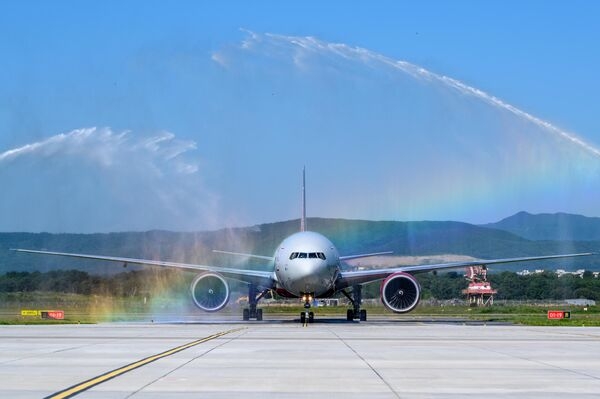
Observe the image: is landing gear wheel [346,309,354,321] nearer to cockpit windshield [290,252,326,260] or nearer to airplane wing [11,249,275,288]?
airplane wing [11,249,275,288]

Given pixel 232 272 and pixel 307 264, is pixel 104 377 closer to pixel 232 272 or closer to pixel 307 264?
pixel 307 264

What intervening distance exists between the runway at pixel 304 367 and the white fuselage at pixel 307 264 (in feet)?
57.1

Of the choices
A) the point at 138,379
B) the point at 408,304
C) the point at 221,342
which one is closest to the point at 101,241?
the point at 408,304

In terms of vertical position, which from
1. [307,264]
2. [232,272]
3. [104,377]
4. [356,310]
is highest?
[307,264]

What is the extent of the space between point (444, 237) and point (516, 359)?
10940 centimetres

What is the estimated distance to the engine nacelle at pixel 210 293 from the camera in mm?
56219

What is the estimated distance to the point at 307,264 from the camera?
171ft

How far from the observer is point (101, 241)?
70.2 metres

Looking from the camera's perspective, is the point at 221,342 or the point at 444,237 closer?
the point at 221,342

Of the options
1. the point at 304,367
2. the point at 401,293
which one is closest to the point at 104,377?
the point at 304,367

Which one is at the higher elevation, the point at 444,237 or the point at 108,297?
the point at 444,237

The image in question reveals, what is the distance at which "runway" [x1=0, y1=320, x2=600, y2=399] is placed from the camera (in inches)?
666

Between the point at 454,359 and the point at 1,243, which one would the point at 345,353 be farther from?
the point at 1,243

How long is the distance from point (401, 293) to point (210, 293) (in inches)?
429
